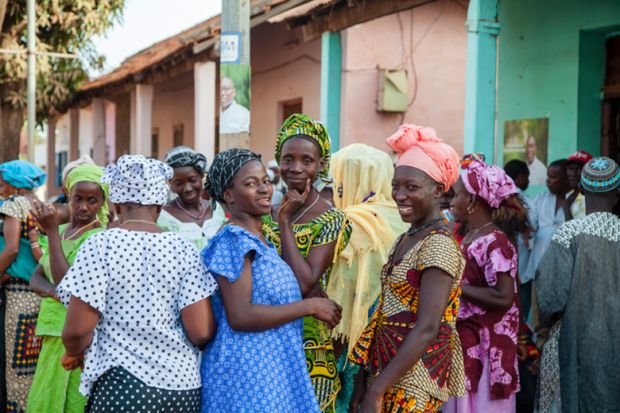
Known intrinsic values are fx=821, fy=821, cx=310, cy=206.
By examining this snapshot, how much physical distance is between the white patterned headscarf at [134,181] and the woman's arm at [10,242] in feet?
7.92

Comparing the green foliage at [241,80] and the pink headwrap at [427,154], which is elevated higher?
the green foliage at [241,80]

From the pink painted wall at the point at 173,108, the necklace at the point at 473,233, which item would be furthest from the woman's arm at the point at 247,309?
the pink painted wall at the point at 173,108

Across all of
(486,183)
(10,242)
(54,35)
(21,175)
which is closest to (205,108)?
(54,35)

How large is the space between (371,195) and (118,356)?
70.3 inches

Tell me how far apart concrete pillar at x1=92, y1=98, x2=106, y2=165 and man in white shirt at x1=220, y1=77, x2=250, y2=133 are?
17291mm

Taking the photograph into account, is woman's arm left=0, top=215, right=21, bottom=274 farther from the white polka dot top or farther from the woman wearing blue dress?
the woman wearing blue dress

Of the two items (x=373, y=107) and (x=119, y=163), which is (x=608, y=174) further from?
(x=373, y=107)

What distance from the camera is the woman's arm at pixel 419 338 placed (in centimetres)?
312

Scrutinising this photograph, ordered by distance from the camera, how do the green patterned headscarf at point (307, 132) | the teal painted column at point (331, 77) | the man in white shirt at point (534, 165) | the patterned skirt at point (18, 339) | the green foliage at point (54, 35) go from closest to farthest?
the green patterned headscarf at point (307, 132) < the patterned skirt at point (18, 339) < the man in white shirt at point (534, 165) < the teal painted column at point (331, 77) < the green foliage at point (54, 35)

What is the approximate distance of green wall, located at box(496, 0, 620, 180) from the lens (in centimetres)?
812

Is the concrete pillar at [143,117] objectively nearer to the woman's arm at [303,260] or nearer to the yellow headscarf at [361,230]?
the yellow headscarf at [361,230]

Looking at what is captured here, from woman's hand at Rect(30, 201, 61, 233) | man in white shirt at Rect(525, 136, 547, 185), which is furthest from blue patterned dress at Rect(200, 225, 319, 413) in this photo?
man in white shirt at Rect(525, 136, 547, 185)

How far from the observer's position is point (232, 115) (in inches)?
215

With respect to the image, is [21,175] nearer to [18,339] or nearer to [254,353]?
[18,339]
